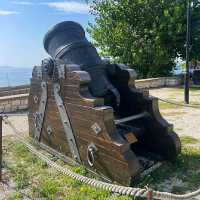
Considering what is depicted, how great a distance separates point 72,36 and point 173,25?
12.2 meters

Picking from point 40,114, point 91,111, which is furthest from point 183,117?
point 91,111

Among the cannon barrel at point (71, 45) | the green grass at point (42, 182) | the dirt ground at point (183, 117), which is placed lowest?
the green grass at point (42, 182)

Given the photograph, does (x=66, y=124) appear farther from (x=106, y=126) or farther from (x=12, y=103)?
(x=12, y=103)

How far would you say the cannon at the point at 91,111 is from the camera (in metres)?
4.21

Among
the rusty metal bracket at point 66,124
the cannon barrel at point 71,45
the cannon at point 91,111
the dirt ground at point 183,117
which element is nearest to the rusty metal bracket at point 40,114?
the cannon at point 91,111

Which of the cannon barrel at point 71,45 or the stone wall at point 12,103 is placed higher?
the cannon barrel at point 71,45

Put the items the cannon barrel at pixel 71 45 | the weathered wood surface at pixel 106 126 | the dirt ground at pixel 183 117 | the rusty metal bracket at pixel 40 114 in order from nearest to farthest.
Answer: the weathered wood surface at pixel 106 126, the cannon barrel at pixel 71 45, the rusty metal bracket at pixel 40 114, the dirt ground at pixel 183 117

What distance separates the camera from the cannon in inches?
166

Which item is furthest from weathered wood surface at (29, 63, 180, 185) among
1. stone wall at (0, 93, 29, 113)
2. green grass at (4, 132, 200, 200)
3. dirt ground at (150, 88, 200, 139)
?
stone wall at (0, 93, 29, 113)

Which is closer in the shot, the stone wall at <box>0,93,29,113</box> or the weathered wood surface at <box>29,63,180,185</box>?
the weathered wood surface at <box>29,63,180,185</box>

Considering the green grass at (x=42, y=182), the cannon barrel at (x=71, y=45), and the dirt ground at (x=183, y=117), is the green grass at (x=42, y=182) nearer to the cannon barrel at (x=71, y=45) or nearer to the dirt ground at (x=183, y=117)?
the cannon barrel at (x=71, y=45)

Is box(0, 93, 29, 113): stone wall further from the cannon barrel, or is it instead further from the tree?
the tree

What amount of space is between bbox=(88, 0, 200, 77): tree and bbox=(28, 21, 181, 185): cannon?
1174 centimetres

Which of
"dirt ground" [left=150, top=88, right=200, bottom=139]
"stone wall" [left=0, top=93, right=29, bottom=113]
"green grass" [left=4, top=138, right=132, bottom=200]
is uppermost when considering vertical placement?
"stone wall" [left=0, top=93, right=29, bottom=113]
